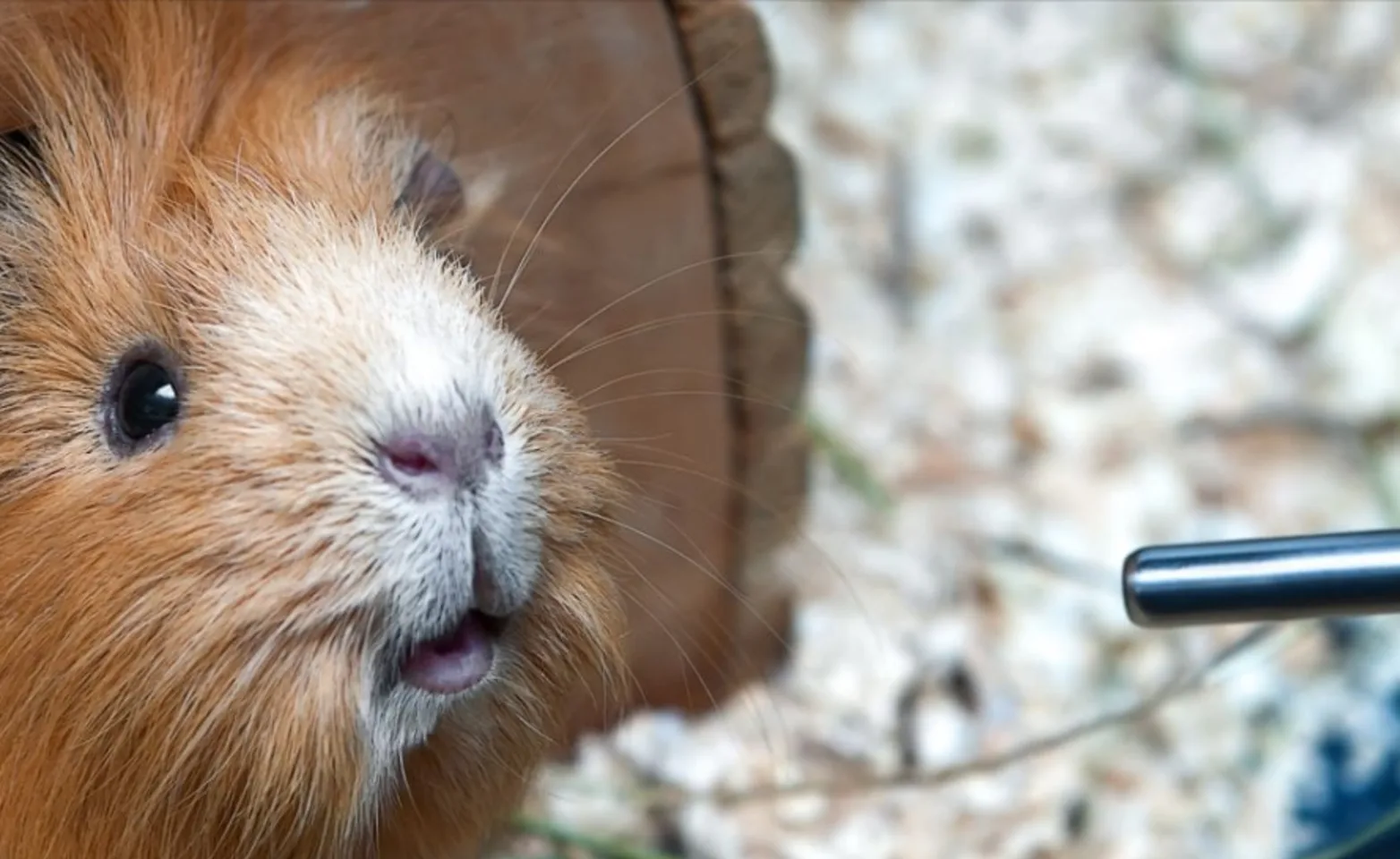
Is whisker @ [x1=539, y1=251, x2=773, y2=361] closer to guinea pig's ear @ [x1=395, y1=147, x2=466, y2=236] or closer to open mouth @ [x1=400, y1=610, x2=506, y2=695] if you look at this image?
guinea pig's ear @ [x1=395, y1=147, x2=466, y2=236]

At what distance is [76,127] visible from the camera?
1284 millimetres

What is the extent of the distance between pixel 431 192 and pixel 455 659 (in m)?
0.48

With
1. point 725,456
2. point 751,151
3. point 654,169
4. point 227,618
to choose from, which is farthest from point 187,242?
point 725,456

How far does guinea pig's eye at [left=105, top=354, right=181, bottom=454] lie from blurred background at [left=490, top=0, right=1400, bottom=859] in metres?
0.88

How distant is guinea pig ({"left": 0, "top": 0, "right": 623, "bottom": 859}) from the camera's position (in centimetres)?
104

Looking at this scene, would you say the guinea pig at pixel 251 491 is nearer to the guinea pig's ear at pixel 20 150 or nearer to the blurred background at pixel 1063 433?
the guinea pig's ear at pixel 20 150

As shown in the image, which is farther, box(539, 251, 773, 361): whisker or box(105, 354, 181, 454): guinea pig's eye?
box(539, 251, 773, 361): whisker

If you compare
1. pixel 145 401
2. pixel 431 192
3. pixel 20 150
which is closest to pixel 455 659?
pixel 145 401

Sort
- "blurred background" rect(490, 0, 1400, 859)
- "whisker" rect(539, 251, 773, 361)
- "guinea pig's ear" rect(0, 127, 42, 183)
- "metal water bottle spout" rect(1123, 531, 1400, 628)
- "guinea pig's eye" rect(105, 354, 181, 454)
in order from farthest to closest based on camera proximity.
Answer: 1. "blurred background" rect(490, 0, 1400, 859)
2. "whisker" rect(539, 251, 773, 361)
3. "guinea pig's ear" rect(0, 127, 42, 183)
4. "guinea pig's eye" rect(105, 354, 181, 454)
5. "metal water bottle spout" rect(1123, 531, 1400, 628)

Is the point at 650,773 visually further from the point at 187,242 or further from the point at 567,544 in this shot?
the point at 187,242

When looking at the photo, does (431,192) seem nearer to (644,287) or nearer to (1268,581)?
(644,287)

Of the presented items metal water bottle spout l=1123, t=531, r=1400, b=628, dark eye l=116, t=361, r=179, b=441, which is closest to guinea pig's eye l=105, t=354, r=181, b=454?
dark eye l=116, t=361, r=179, b=441

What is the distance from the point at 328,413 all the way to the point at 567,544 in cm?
21

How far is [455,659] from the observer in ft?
3.60
